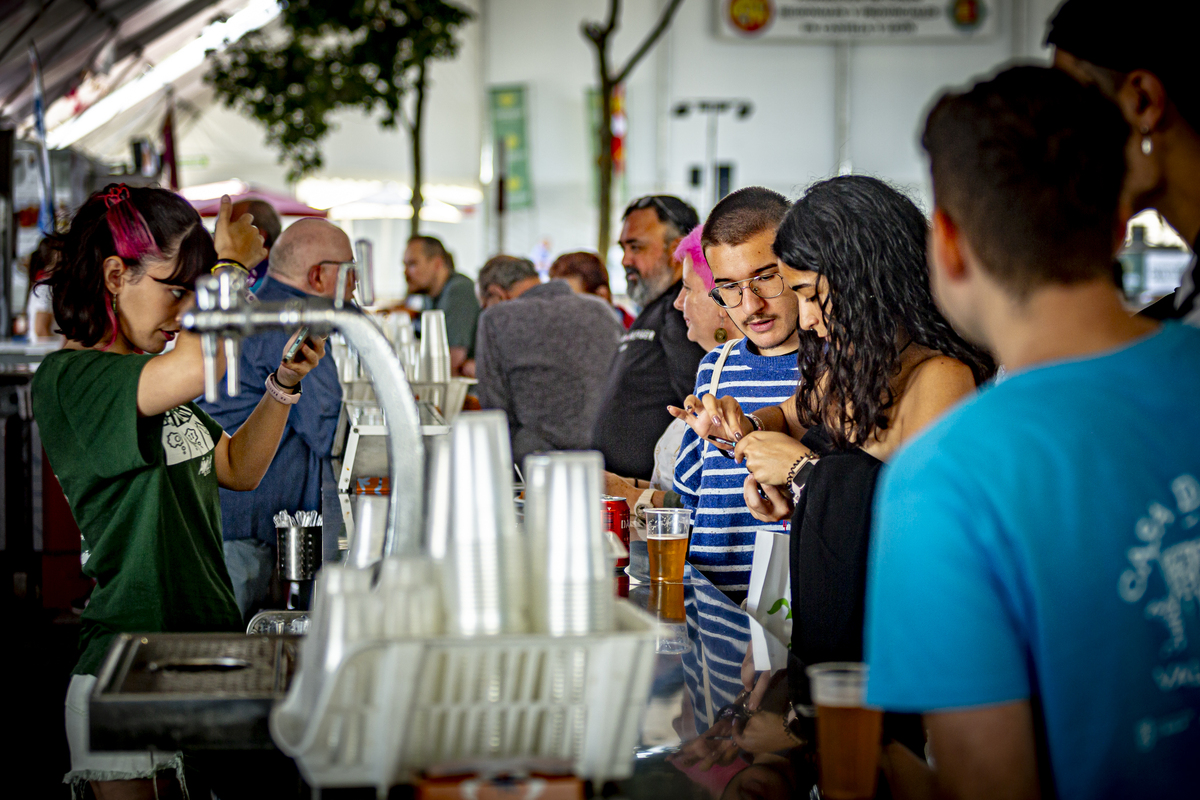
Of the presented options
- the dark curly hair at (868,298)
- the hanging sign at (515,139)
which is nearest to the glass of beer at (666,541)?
the dark curly hair at (868,298)

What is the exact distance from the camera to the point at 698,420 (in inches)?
92.6

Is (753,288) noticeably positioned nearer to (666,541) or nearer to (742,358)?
(742,358)

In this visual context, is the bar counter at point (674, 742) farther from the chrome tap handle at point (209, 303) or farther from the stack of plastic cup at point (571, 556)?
the chrome tap handle at point (209, 303)

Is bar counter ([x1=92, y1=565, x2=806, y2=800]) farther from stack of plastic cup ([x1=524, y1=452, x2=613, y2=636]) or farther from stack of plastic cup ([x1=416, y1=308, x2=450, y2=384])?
stack of plastic cup ([x1=416, y1=308, x2=450, y2=384])

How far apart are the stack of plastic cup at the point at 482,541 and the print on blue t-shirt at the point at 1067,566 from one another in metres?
0.36

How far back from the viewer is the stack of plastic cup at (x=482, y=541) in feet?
3.48

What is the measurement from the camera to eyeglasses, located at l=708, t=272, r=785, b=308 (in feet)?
8.74

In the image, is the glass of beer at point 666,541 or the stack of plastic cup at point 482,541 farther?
the glass of beer at point 666,541

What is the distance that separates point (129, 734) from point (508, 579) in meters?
0.53

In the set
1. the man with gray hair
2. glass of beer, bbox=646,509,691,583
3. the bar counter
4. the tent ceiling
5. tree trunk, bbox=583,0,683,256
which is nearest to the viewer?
the bar counter

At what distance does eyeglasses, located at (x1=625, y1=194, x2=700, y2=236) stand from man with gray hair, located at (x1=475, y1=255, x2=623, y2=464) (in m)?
0.57

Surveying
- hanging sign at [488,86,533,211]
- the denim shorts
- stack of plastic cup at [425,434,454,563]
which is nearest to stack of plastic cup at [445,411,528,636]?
stack of plastic cup at [425,434,454,563]

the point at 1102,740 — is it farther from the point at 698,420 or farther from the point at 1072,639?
the point at 698,420

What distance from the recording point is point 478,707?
1.07 metres
